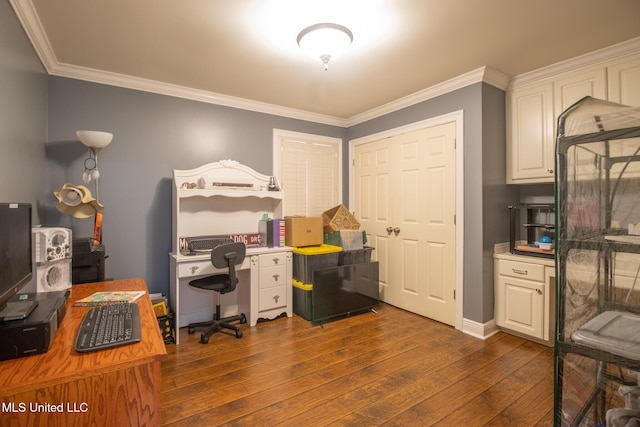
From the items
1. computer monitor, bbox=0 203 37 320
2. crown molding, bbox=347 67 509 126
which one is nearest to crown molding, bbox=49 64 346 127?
crown molding, bbox=347 67 509 126

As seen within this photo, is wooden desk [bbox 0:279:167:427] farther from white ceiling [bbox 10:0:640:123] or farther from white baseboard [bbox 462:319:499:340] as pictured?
white baseboard [bbox 462:319:499:340]

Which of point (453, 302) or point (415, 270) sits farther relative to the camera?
point (415, 270)

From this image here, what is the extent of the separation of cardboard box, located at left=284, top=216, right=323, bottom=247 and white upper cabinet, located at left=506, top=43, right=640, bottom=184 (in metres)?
2.06

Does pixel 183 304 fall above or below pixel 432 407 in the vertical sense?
above

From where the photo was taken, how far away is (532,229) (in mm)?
3223

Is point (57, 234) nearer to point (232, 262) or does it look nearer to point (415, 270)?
point (232, 262)

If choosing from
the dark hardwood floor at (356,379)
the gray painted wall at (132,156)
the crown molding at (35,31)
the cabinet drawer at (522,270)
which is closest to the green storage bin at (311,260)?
the dark hardwood floor at (356,379)

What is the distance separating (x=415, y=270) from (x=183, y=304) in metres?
2.53

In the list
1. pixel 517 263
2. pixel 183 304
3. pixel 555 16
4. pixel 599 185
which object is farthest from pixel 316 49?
pixel 183 304

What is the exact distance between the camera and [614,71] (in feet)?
8.27

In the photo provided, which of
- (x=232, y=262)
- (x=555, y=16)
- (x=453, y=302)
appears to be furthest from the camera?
(x=453, y=302)

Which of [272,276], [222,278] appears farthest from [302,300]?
[222,278]

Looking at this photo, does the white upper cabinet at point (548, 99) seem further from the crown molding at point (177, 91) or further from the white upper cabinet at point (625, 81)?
the crown molding at point (177, 91)

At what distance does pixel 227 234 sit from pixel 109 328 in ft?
7.58
